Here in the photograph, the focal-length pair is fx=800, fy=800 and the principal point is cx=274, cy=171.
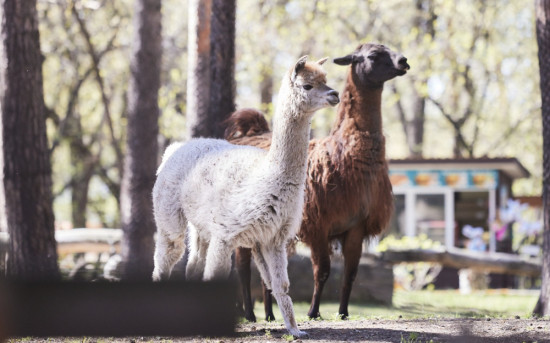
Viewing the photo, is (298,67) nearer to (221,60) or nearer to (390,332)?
(390,332)

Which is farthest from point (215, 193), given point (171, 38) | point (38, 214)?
point (171, 38)

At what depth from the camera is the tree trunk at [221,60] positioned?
31.9 ft

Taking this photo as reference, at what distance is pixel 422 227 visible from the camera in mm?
19812

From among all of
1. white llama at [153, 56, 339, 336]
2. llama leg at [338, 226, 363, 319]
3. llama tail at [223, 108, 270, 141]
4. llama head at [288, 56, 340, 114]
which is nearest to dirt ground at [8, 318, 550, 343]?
white llama at [153, 56, 339, 336]

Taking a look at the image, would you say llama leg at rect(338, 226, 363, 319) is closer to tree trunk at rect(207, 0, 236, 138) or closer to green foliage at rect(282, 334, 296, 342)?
green foliage at rect(282, 334, 296, 342)

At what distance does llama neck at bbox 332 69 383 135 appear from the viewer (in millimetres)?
7633

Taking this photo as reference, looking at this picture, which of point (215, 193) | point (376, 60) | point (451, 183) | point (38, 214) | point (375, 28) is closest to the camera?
point (215, 193)

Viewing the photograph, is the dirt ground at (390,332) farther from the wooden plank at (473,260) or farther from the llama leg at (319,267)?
the wooden plank at (473,260)

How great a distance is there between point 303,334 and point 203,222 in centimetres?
109

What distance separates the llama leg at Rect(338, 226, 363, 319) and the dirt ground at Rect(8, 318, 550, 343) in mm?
737

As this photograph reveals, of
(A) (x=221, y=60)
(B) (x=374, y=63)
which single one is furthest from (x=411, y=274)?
(B) (x=374, y=63)

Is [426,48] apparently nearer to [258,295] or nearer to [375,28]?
[375,28]

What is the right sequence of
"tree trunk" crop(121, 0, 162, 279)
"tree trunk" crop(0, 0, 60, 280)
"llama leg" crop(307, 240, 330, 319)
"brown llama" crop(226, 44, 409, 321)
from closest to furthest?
"brown llama" crop(226, 44, 409, 321) → "llama leg" crop(307, 240, 330, 319) → "tree trunk" crop(0, 0, 60, 280) → "tree trunk" crop(121, 0, 162, 279)

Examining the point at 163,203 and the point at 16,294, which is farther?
the point at 163,203
